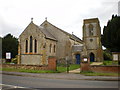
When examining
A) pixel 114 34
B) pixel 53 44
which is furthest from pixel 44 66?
pixel 53 44

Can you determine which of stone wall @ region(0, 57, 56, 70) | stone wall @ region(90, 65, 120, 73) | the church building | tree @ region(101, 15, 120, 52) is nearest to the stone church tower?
the church building

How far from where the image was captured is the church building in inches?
1132

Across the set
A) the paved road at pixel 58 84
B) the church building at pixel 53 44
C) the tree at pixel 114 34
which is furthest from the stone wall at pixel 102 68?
the church building at pixel 53 44

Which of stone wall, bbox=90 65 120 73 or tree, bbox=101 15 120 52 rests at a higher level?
tree, bbox=101 15 120 52

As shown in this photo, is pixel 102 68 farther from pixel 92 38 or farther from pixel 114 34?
pixel 92 38

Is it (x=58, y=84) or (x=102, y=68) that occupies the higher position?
(x=102, y=68)

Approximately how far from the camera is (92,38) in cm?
3794

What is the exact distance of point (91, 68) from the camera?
691 inches

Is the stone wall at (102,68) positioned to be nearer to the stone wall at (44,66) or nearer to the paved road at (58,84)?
the stone wall at (44,66)

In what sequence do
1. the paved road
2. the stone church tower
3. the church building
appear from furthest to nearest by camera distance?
1. the stone church tower
2. the church building
3. the paved road

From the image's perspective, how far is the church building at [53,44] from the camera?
94.3 ft

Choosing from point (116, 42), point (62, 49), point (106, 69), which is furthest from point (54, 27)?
point (106, 69)

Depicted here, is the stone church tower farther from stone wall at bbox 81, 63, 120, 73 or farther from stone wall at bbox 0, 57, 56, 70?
stone wall at bbox 0, 57, 56, 70

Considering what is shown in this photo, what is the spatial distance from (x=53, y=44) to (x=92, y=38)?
11.9 metres
